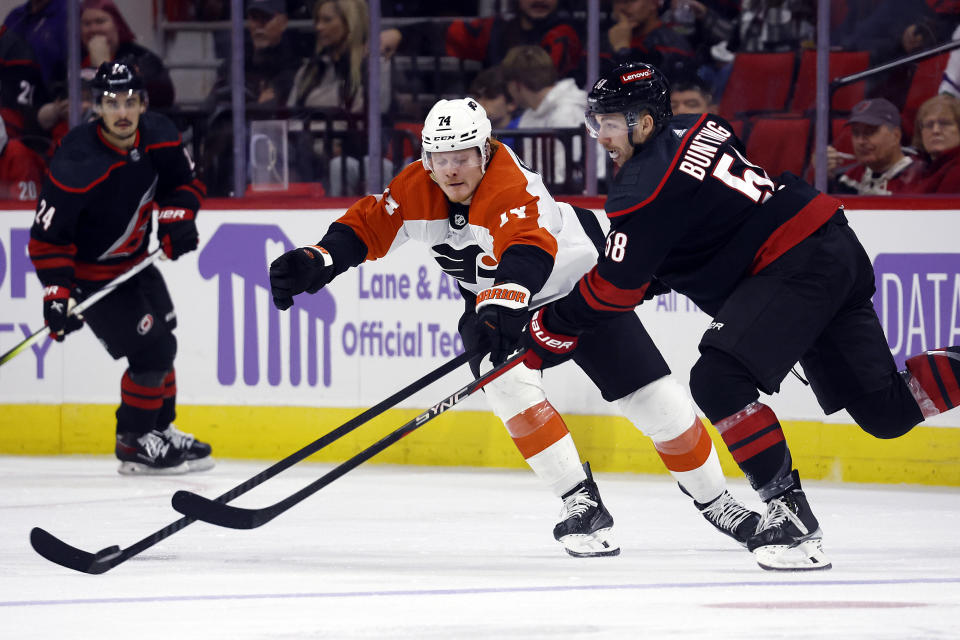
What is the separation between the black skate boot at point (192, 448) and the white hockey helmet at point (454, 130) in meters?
2.28

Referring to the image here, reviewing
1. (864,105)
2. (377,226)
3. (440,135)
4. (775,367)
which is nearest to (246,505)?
(377,226)

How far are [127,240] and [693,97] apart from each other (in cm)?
204

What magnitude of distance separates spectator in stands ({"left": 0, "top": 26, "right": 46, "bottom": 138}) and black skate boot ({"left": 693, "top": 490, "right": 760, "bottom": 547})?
3.67 meters

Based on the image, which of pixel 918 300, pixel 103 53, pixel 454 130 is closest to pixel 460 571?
pixel 454 130

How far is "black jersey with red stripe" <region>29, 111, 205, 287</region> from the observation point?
536cm

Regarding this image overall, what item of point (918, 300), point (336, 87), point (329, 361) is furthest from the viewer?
point (336, 87)

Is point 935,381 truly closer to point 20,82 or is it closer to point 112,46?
point 112,46

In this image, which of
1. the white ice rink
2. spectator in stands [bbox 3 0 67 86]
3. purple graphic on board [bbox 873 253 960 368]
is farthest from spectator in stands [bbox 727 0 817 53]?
spectator in stands [bbox 3 0 67 86]

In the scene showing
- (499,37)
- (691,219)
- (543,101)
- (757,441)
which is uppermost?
(499,37)

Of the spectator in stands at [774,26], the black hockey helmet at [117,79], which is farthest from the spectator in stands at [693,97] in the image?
the black hockey helmet at [117,79]

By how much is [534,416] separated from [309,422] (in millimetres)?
2109

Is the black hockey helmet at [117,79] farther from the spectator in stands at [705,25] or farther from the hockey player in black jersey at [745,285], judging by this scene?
the hockey player in black jersey at [745,285]

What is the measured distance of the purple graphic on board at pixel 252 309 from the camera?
5.83 m

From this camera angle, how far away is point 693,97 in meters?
5.57
